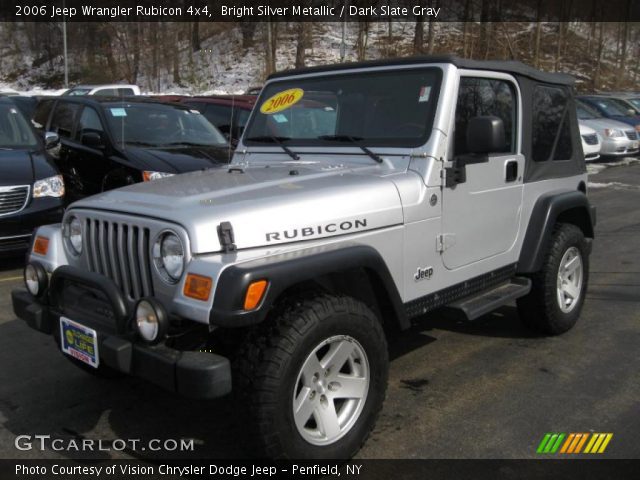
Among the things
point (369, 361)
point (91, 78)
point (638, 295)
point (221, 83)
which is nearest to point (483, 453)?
point (369, 361)

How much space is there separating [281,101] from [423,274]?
1.62 meters

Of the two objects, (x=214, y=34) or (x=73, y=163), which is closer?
(x=73, y=163)

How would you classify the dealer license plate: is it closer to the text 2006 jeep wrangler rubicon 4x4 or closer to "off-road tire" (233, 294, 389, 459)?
the text 2006 jeep wrangler rubicon 4x4

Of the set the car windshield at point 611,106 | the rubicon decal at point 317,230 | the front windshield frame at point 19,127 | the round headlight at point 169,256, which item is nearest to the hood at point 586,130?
the car windshield at point 611,106

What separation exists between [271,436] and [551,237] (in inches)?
111

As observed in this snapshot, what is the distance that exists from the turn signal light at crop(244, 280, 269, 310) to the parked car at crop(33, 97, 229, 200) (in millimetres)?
4832

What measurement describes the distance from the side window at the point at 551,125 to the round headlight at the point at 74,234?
3.07 m

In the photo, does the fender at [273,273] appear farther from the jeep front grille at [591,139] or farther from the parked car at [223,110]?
the jeep front grille at [591,139]

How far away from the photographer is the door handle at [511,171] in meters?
4.21

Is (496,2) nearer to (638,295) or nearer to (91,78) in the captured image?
(91,78)

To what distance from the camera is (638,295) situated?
5.88m

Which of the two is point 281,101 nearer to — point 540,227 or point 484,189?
point 484,189

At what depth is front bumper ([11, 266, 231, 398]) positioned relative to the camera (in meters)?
2.55
